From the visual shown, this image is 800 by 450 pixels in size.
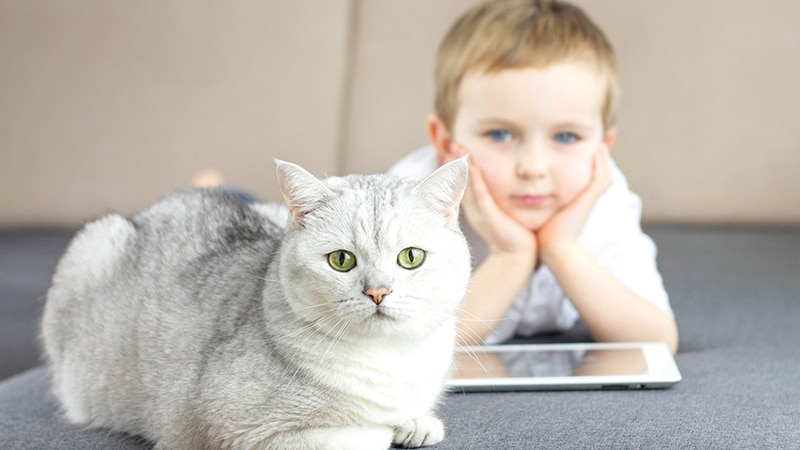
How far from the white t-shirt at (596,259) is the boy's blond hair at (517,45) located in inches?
7.7

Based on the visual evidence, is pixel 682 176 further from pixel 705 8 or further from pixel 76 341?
pixel 76 341

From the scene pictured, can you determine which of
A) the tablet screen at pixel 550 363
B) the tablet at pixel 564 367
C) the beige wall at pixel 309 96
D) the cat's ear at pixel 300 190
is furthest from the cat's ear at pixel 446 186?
the beige wall at pixel 309 96

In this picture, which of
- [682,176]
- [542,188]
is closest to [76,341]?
[542,188]

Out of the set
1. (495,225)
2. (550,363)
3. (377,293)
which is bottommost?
(550,363)

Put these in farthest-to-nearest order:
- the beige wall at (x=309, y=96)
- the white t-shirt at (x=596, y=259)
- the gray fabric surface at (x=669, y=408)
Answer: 1. the beige wall at (x=309, y=96)
2. the white t-shirt at (x=596, y=259)
3. the gray fabric surface at (x=669, y=408)

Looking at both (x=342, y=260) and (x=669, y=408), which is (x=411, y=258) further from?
(x=669, y=408)

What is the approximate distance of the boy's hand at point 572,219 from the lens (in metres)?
1.61

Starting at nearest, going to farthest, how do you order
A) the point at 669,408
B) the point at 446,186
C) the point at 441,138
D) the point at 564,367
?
1. the point at 446,186
2. the point at 669,408
3. the point at 564,367
4. the point at 441,138

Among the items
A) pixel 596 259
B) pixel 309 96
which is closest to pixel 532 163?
pixel 596 259

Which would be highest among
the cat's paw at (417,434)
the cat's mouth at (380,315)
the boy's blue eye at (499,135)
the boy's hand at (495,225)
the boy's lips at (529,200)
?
the boy's blue eye at (499,135)

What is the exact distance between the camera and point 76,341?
1.29m

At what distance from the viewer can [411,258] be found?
3.40 ft

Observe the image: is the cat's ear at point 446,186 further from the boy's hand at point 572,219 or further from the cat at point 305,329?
the boy's hand at point 572,219

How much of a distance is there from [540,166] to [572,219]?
0.11 m
